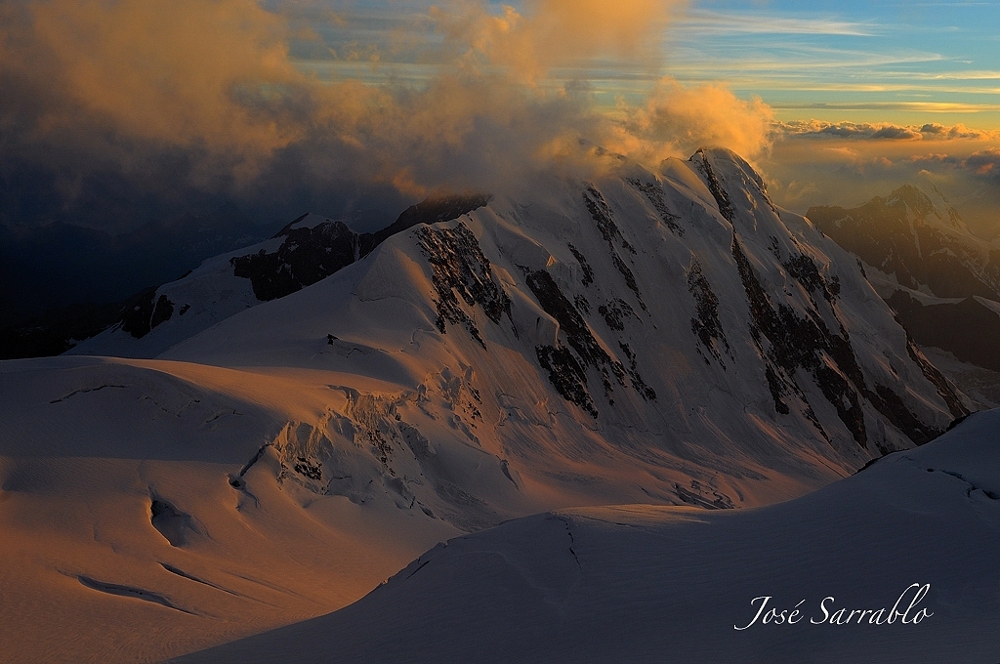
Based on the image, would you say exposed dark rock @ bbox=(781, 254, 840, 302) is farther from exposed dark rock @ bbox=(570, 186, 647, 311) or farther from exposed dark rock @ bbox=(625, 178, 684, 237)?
exposed dark rock @ bbox=(570, 186, 647, 311)

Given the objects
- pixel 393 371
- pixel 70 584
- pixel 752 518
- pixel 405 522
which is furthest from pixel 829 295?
pixel 70 584

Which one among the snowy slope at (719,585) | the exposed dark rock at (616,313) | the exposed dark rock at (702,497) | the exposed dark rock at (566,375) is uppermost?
Answer: the snowy slope at (719,585)

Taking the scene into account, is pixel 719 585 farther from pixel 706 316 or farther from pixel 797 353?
pixel 797 353

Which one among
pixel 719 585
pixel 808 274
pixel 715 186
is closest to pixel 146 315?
pixel 715 186

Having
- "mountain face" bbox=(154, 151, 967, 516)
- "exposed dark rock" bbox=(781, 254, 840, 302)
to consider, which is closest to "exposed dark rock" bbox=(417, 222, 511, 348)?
"mountain face" bbox=(154, 151, 967, 516)

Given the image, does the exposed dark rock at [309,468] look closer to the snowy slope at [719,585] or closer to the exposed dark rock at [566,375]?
the snowy slope at [719,585]

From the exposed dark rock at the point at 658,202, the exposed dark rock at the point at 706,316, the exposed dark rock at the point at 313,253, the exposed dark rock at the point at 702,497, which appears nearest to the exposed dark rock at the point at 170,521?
the exposed dark rock at the point at 702,497
